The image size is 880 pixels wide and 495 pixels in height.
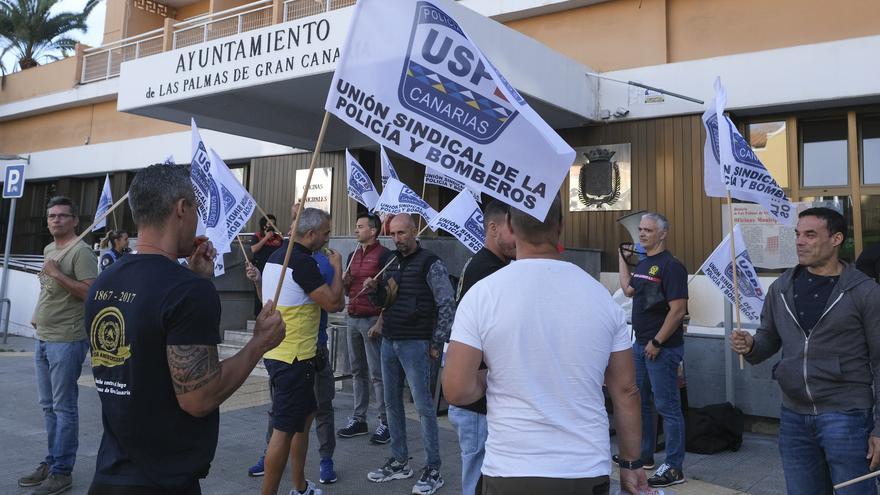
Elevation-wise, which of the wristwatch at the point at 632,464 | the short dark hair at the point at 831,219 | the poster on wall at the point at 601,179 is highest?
the poster on wall at the point at 601,179

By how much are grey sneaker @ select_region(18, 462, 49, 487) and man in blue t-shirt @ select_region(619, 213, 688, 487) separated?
490 centimetres

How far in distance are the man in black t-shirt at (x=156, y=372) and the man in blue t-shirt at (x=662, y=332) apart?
392cm

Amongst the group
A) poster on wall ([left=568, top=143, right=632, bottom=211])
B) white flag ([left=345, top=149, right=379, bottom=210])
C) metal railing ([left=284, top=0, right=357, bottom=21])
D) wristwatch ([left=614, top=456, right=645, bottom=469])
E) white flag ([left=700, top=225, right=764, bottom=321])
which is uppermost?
metal railing ([left=284, top=0, right=357, bottom=21])

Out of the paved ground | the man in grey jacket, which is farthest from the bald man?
the man in grey jacket

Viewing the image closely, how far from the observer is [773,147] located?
995cm

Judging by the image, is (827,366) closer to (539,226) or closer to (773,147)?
(539,226)

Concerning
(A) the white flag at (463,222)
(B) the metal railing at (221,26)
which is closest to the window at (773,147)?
(A) the white flag at (463,222)

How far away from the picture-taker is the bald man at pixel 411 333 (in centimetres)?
507

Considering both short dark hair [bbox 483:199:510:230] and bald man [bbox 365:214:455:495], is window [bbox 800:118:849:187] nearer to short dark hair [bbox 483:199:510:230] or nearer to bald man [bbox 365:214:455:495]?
bald man [bbox 365:214:455:495]

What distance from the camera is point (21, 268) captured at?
16656mm

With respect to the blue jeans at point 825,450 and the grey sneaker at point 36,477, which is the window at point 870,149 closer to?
the blue jeans at point 825,450

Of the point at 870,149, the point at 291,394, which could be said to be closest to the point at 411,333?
the point at 291,394

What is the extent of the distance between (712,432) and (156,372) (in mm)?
5725

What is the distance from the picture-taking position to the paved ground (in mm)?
5109
